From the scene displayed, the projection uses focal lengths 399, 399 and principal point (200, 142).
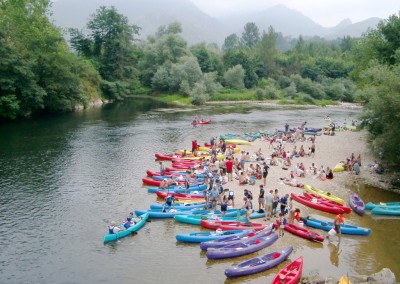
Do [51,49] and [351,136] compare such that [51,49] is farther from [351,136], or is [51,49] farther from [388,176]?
[388,176]

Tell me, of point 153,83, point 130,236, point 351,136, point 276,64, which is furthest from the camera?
point 276,64

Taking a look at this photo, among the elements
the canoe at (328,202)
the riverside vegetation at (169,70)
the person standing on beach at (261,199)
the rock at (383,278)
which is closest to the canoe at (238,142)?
the riverside vegetation at (169,70)

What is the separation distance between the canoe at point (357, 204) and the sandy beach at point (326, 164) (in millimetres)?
2344

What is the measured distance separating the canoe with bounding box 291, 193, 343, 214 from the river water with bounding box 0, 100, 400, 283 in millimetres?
1519

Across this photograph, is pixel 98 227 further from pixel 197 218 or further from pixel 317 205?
pixel 317 205

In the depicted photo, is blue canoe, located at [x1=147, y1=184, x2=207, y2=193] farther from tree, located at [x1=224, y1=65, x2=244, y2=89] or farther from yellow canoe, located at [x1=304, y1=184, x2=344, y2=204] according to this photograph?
tree, located at [x1=224, y1=65, x2=244, y2=89]

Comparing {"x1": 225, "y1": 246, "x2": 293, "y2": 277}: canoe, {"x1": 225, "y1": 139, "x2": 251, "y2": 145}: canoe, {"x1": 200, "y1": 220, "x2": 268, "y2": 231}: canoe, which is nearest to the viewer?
{"x1": 225, "y1": 246, "x2": 293, "y2": 277}: canoe

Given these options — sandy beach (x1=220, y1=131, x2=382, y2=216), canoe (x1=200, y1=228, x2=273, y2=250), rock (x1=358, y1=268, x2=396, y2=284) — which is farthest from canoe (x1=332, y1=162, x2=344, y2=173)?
rock (x1=358, y1=268, x2=396, y2=284)

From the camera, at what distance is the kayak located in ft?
69.8

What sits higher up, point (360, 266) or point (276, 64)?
point (276, 64)

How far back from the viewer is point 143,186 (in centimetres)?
3092

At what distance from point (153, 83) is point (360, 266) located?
297 feet

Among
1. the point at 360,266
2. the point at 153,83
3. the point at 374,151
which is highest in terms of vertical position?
the point at 153,83

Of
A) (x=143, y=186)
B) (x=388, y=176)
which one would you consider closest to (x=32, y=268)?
(x=143, y=186)
